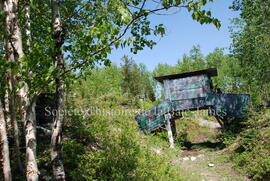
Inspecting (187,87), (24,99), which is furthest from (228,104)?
(24,99)

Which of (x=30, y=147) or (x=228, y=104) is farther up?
(x=30, y=147)

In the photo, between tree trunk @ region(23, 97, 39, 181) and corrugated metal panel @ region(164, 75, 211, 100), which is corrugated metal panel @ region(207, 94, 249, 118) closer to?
corrugated metal panel @ region(164, 75, 211, 100)

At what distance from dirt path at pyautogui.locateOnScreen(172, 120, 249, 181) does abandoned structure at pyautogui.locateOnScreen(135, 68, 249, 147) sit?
221cm

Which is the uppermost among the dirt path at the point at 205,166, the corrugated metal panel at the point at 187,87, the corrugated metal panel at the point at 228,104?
the corrugated metal panel at the point at 187,87

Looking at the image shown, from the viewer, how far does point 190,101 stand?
584 inches

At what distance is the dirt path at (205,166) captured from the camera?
869 centimetres

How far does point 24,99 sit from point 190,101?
41.4ft

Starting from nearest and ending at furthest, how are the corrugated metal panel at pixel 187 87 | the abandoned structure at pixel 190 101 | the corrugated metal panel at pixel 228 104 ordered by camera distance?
the corrugated metal panel at pixel 228 104, the abandoned structure at pixel 190 101, the corrugated metal panel at pixel 187 87

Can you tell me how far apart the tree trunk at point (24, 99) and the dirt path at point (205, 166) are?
545 centimetres

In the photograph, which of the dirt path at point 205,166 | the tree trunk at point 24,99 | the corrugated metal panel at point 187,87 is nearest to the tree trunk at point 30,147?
the tree trunk at point 24,99

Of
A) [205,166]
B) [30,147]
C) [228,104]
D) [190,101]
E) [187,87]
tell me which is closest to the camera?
[30,147]

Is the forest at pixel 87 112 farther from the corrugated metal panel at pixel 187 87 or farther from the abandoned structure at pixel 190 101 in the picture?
the corrugated metal panel at pixel 187 87

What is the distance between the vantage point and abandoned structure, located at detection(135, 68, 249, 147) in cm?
1402

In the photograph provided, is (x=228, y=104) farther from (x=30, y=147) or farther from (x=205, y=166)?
(x=30, y=147)
